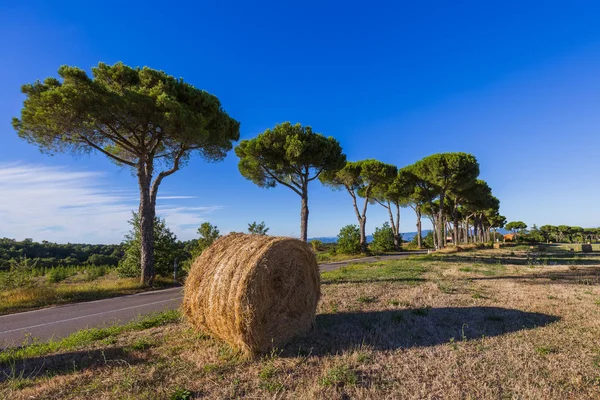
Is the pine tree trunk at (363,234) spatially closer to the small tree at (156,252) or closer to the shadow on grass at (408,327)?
the small tree at (156,252)

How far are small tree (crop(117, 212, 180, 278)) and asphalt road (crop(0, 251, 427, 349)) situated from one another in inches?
176

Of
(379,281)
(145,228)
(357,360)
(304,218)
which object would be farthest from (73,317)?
(304,218)

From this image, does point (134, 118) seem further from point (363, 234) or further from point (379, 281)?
point (363, 234)

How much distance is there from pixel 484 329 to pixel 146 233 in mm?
13615

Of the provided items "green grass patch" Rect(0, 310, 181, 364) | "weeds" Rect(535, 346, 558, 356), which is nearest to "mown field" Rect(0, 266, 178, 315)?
"green grass patch" Rect(0, 310, 181, 364)

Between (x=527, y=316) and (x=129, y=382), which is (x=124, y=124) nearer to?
(x=129, y=382)

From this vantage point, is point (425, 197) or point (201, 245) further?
point (425, 197)

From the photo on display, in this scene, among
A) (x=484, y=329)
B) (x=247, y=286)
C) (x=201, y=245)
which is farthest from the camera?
(x=201, y=245)

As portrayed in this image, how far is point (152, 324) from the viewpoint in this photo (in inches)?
274

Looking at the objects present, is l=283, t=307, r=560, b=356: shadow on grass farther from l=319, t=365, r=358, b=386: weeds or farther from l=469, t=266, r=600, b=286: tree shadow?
l=469, t=266, r=600, b=286: tree shadow

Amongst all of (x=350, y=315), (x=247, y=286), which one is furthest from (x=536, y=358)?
(x=247, y=286)

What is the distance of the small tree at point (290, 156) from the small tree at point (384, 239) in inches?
726

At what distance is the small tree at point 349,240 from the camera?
33.2 m

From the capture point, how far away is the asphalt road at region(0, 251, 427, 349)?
7027mm
